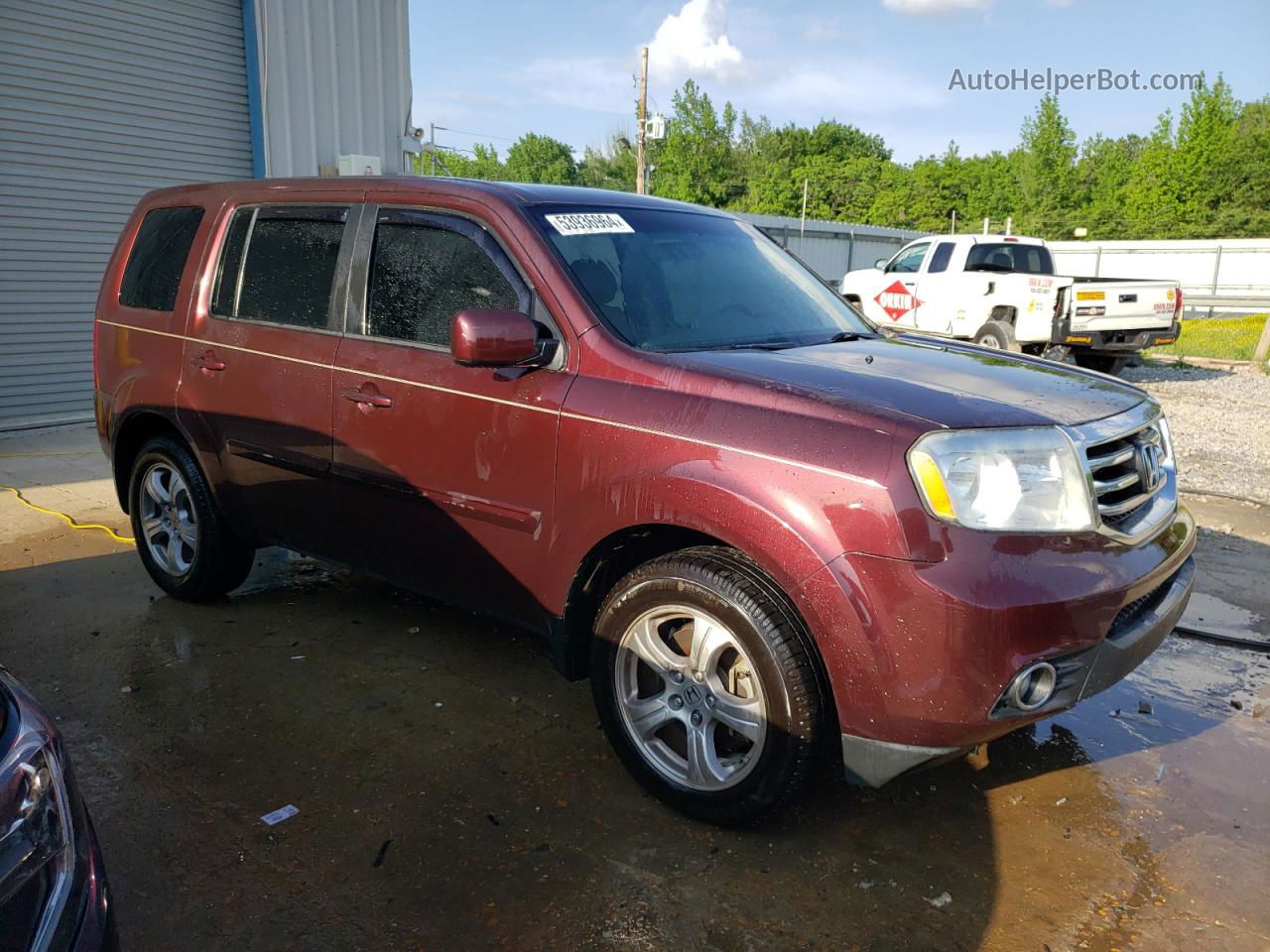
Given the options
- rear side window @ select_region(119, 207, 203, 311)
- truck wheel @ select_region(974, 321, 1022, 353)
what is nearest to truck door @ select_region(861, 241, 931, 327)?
truck wheel @ select_region(974, 321, 1022, 353)

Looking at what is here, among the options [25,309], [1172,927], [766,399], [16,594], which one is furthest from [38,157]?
[1172,927]

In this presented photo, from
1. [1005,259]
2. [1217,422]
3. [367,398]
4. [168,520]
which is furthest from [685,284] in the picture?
[1005,259]

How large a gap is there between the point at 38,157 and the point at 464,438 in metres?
7.92

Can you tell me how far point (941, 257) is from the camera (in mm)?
14516

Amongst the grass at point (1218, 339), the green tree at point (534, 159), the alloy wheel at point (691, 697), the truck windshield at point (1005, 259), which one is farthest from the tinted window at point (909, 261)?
the green tree at point (534, 159)

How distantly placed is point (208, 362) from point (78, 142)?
21.2ft

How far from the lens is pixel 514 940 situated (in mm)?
2521

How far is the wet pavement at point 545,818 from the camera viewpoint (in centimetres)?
260

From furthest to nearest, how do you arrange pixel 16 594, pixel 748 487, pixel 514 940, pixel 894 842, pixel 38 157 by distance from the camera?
1. pixel 38 157
2. pixel 16 594
3. pixel 894 842
4. pixel 748 487
5. pixel 514 940

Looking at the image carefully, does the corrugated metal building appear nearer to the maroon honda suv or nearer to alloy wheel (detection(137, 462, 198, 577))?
alloy wheel (detection(137, 462, 198, 577))

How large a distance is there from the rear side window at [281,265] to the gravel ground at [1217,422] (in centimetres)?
665

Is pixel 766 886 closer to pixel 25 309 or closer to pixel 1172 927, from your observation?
pixel 1172 927

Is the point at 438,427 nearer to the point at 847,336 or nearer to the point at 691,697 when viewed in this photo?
the point at 691,697

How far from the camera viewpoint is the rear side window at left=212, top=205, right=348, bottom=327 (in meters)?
3.97
